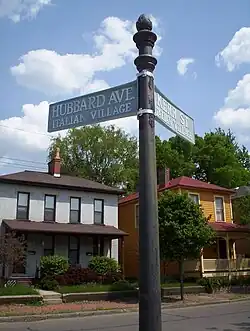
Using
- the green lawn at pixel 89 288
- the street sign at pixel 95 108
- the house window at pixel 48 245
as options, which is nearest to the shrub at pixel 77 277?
the green lawn at pixel 89 288

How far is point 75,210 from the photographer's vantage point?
29.1 m

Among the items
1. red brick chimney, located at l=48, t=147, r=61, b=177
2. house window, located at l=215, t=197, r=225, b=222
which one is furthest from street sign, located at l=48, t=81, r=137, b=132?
house window, located at l=215, t=197, r=225, b=222

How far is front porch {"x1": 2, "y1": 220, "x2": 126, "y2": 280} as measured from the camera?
25.7 metres

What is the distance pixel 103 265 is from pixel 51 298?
6313mm

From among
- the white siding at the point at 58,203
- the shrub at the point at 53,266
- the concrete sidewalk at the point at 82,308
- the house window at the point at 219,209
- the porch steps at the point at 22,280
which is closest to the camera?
the concrete sidewalk at the point at 82,308

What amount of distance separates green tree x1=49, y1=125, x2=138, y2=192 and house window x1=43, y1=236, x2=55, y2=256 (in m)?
22.0

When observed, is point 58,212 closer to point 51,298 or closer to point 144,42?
point 51,298

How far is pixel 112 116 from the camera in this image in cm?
400

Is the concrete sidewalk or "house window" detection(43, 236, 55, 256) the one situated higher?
"house window" detection(43, 236, 55, 256)

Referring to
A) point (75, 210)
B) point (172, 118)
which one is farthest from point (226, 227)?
point (172, 118)

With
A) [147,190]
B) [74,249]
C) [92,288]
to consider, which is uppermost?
[74,249]

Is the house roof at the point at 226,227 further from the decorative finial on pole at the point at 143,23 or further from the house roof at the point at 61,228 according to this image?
the decorative finial on pole at the point at 143,23

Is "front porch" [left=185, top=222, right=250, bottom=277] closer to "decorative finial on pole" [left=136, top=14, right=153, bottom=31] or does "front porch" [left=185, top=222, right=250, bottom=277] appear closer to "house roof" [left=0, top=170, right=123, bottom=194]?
"house roof" [left=0, top=170, right=123, bottom=194]

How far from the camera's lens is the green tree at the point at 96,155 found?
49.8 metres
